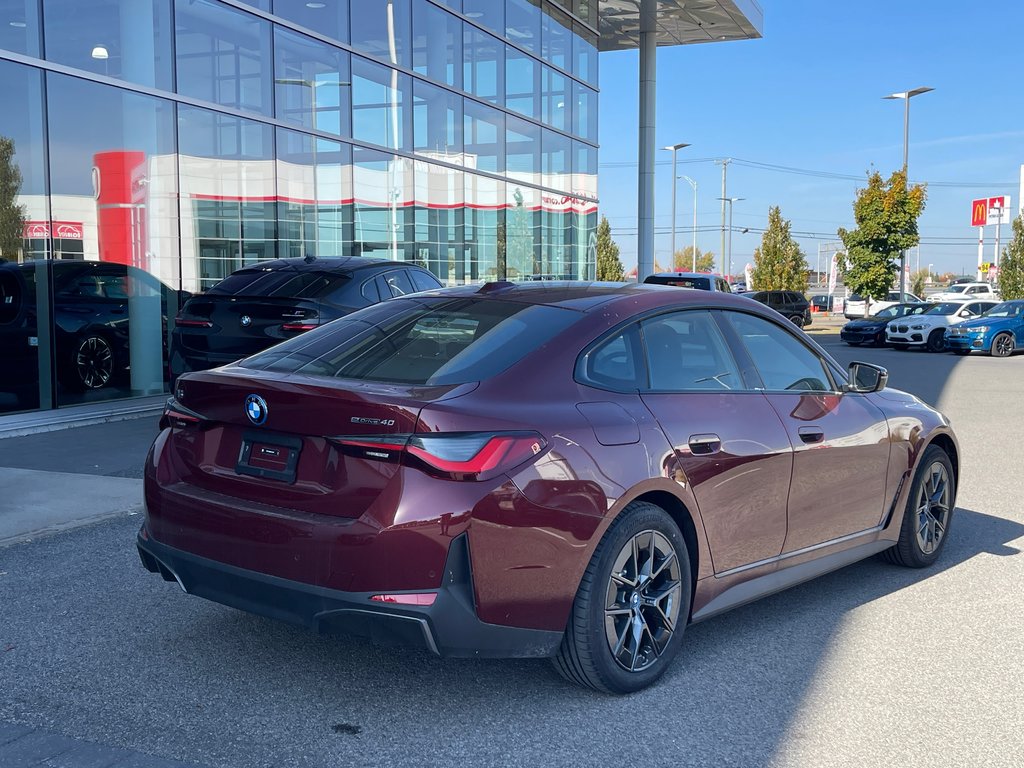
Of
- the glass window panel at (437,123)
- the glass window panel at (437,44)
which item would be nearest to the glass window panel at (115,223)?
the glass window panel at (437,123)

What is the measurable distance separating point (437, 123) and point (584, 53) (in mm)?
8413

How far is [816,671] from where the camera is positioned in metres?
4.20

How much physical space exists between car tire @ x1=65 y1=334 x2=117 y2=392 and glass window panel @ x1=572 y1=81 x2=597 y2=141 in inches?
638

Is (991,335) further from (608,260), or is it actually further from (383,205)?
(608,260)

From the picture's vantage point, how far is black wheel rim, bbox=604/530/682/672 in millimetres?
3807

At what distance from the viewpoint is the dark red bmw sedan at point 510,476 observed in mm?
3395

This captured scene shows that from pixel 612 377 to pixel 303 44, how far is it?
13070 millimetres

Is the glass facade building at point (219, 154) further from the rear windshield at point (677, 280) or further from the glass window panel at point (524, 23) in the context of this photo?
the rear windshield at point (677, 280)

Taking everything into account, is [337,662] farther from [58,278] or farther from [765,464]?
[58,278]

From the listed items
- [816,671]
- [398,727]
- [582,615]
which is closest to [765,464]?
[816,671]

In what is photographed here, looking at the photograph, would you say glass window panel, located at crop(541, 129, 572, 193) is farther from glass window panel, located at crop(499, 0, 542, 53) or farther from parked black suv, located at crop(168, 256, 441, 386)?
parked black suv, located at crop(168, 256, 441, 386)

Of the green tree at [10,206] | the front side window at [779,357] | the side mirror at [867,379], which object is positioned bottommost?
the side mirror at [867,379]

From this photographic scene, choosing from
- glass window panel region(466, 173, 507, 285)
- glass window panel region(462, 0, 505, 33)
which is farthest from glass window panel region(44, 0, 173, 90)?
glass window panel region(462, 0, 505, 33)

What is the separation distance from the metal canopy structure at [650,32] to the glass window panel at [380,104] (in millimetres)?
11099
